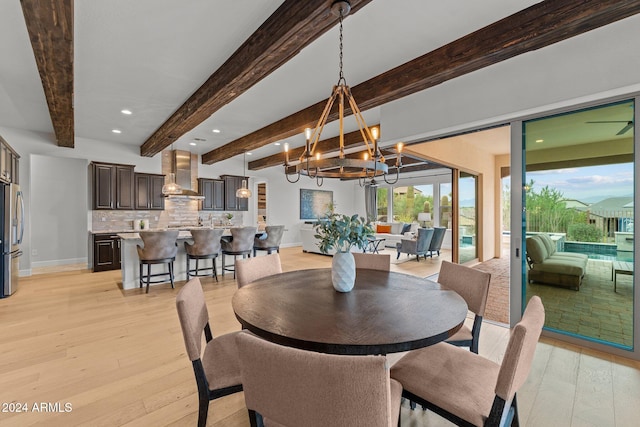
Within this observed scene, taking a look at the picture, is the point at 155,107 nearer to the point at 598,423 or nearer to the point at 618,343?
the point at 598,423

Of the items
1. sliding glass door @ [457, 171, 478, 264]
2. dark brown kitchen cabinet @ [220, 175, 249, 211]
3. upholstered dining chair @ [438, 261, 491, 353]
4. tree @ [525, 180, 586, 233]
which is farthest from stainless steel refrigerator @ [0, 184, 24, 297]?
sliding glass door @ [457, 171, 478, 264]

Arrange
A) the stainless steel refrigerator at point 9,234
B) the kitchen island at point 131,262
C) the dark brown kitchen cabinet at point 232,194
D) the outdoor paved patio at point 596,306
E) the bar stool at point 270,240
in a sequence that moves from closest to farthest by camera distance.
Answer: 1. the outdoor paved patio at point 596,306
2. the stainless steel refrigerator at point 9,234
3. the kitchen island at point 131,262
4. the bar stool at point 270,240
5. the dark brown kitchen cabinet at point 232,194

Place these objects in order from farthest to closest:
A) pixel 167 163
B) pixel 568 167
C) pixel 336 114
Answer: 1. pixel 167 163
2. pixel 336 114
3. pixel 568 167

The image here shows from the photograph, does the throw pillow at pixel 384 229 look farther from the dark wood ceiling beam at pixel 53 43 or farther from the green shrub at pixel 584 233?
the dark wood ceiling beam at pixel 53 43

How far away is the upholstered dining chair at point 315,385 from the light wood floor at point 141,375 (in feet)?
3.82

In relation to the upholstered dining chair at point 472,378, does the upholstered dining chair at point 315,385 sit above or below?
above

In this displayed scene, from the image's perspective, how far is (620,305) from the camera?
2570 millimetres

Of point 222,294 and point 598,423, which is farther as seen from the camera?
point 222,294

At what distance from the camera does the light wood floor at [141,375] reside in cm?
181

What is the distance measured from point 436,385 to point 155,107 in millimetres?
4790

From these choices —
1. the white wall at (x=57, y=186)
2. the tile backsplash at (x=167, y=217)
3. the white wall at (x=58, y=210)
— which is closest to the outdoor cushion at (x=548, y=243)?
the tile backsplash at (x=167, y=217)

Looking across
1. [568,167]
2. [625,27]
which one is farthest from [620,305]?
[625,27]

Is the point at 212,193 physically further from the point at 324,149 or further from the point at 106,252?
the point at 324,149

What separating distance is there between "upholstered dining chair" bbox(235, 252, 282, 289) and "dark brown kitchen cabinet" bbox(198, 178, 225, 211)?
5.83 metres
